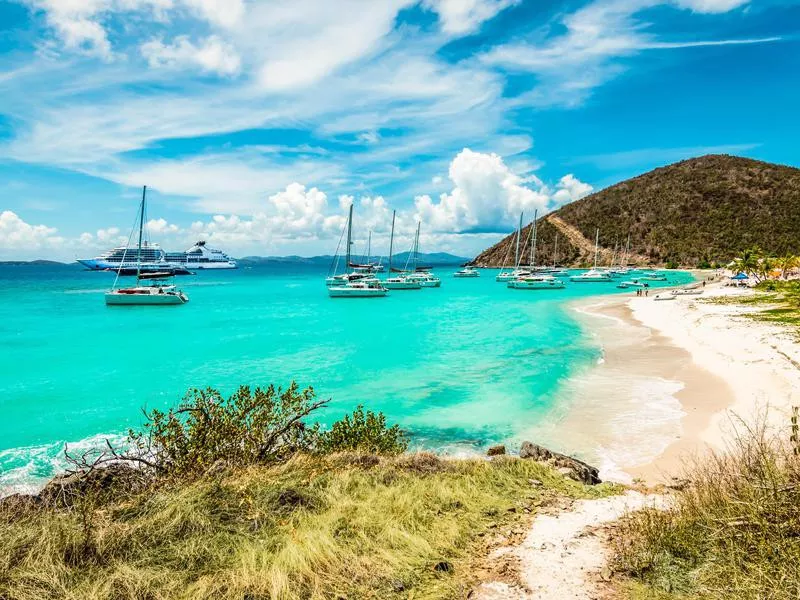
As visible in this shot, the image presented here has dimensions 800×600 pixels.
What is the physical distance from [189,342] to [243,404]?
2826cm

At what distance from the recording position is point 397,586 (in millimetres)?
5062

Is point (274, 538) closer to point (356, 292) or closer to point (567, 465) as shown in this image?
point (567, 465)

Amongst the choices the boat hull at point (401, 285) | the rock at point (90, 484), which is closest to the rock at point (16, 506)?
the rock at point (90, 484)

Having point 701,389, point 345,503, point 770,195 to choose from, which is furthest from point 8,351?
point 770,195

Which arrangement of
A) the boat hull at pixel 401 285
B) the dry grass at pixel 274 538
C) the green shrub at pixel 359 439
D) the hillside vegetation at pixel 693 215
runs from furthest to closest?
1. the hillside vegetation at pixel 693 215
2. the boat hull at pixel 401 285
3. the green shrub at pixel 359 439
4. the dry grass at pixel 274 538

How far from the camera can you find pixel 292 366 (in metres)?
27.1

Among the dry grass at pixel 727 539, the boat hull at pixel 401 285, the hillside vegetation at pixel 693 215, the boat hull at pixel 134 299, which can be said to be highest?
the hillside vegetation at pixel 693 215

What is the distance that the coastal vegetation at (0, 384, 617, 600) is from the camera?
4.92 meters

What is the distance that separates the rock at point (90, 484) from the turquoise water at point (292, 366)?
249 inches

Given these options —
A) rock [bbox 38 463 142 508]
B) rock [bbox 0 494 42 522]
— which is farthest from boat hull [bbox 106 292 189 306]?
rock [bbox 0 494 42 522]

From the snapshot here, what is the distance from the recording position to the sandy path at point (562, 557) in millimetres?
4977

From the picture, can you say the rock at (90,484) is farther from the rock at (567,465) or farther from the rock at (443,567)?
the rock at (567,465)

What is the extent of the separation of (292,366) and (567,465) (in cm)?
1975

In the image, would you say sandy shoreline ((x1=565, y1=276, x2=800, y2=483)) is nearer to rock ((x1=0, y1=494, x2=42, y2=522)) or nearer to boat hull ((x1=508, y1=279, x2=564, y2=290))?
rock ((x1=0, y1=494, x2=42, y2=522))
